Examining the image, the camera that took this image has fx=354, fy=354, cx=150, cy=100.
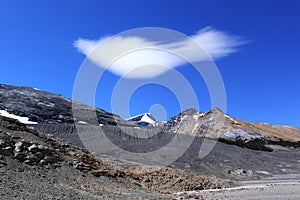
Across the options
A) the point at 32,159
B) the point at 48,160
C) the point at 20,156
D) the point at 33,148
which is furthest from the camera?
the point at 33,148

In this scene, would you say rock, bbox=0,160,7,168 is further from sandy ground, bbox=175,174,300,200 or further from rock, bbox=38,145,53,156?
sandy ground, bbox=175,174,300,200

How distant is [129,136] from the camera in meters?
78.6

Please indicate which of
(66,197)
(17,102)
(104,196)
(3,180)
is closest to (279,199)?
(104,196)

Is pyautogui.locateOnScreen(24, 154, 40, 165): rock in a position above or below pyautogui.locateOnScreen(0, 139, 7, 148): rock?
below

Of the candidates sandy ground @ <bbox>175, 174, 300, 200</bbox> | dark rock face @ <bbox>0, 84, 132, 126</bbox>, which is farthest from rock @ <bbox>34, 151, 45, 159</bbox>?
dark rock face @ <bbox>0, 84, 132, 126</bbox>

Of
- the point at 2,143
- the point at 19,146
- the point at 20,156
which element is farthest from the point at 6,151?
the point at 19,146

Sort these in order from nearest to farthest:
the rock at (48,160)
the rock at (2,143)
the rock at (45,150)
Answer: the rock at (2,143)
the rock at (48,160)
the rock at (45,150)

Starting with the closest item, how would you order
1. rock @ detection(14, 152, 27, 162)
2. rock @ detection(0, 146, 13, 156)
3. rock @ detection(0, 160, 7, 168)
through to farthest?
rock @ detection(0, 160, 7, 168) → rock @ detection(0, 146, 13, 156) → rock @ detection(14, 152, 27, 162)

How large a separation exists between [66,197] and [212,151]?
6210cm

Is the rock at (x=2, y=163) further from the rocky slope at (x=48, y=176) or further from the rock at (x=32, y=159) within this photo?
the rock at (x=32, y=159)

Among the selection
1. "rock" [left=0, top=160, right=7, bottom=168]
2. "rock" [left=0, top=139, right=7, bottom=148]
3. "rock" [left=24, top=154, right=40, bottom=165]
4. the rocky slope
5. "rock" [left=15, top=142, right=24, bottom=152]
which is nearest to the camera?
the rocky slope

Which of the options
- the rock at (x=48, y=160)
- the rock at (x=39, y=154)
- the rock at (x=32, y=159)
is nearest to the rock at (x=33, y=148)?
the rock at (x=39, y=154)

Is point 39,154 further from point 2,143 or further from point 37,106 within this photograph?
point 37,106

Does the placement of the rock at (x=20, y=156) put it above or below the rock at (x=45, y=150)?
below
